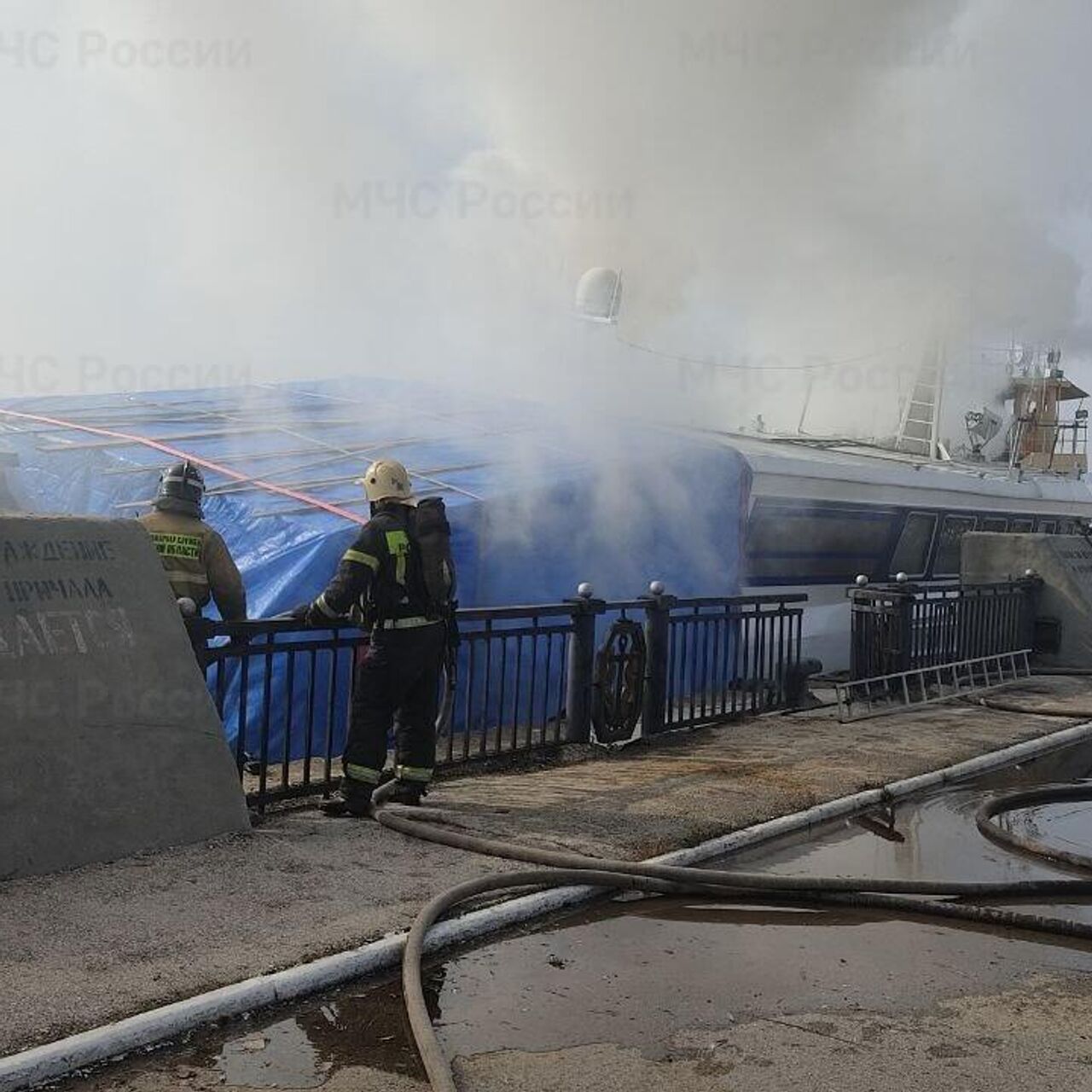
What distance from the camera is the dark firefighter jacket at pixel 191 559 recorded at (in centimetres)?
661

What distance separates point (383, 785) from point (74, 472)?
576 centimetres

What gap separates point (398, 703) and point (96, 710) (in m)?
1.53

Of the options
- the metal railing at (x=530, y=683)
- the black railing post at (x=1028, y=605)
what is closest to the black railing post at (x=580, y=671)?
the metal railing at (x=530, y=683)

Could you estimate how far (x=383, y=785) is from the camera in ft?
21.5

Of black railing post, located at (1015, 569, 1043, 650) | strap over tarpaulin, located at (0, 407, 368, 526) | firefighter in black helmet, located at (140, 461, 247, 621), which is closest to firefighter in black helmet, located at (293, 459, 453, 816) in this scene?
firefighter in black helmet, located at (140, 461, 247, 621)

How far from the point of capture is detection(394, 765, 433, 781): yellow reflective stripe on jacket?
6281 mm

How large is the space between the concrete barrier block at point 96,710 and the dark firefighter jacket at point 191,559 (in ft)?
2.78

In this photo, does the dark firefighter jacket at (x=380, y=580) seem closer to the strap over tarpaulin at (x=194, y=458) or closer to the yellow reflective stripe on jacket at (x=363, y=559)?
the yellow reflective stripe on jacket at (x=363, y=559)

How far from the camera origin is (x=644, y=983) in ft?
14.2

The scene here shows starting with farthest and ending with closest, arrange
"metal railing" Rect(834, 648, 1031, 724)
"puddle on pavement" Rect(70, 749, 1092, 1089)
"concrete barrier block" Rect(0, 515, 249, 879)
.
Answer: "metal railing" Rect(834, 648, 1031, 724)
"concrete barrier block" Rect(0, 515, 249, 879)
"puddle on pavement" Rect(70, 749, 1092, 1089)

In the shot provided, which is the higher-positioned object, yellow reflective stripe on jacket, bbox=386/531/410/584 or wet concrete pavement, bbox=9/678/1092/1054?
yellow reflective stripe on jacket, bbox=386/531/410/584

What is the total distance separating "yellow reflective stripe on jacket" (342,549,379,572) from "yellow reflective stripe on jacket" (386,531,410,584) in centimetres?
9

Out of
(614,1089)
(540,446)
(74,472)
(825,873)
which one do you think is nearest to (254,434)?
(74,472)

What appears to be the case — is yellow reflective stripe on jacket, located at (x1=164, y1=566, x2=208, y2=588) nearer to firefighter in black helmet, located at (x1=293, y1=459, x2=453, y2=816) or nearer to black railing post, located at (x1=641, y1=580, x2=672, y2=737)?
firefighter in black helmet, located at (x1=293, y1=459, x2=453, y2=816)
